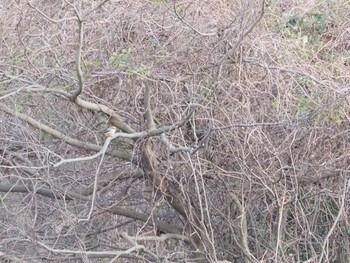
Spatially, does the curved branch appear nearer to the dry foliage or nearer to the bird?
the dry foliage

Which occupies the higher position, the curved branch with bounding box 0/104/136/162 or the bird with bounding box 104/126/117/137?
the bird with bounding box 104/126/117/137

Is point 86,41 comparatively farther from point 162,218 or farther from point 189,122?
point 162,218

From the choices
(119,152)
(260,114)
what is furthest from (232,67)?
(119,152)

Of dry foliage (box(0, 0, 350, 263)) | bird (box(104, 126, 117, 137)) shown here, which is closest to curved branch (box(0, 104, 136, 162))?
dry foliage (box(0, 0, 350, 263))

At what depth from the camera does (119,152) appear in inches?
169

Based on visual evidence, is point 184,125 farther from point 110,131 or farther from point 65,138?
point 65,138

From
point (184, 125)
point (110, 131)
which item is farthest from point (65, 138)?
point (184, 125)

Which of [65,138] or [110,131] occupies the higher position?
[110,131]

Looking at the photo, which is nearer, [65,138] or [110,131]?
[110,131]

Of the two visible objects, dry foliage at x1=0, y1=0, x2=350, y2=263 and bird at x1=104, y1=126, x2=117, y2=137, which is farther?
dry foliage at x1=0, y1=0, x2=350, y2=263

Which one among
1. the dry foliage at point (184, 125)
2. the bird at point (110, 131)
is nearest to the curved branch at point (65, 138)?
Result: the dry foliage at point (184, 125)

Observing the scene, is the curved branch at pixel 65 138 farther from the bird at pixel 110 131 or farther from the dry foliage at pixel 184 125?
the bird at pixel 110 131

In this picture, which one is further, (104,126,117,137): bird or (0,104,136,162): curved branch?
(0,104,136,162): curved branch

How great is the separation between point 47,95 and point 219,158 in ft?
3.65
